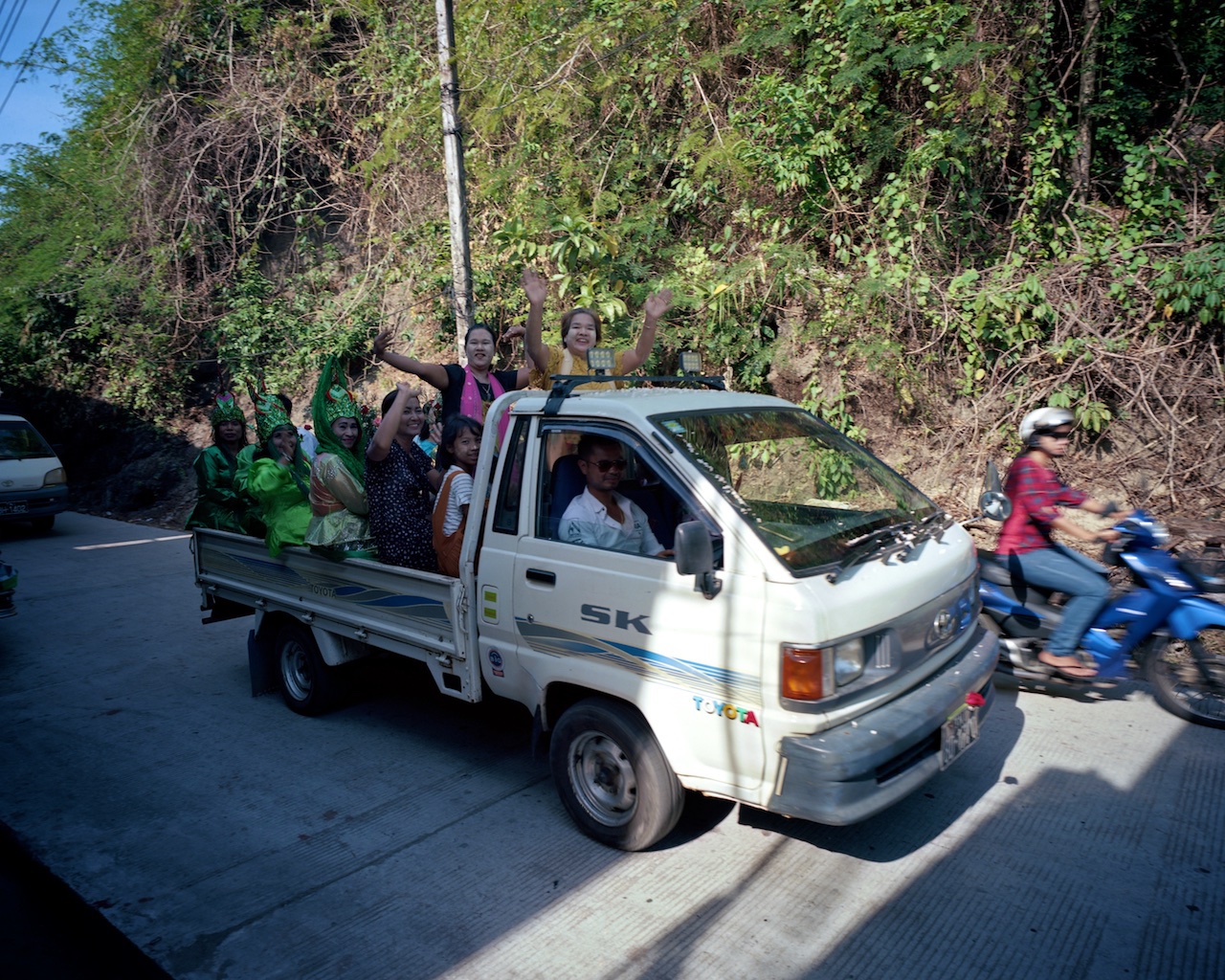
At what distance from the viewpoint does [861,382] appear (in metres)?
8.30

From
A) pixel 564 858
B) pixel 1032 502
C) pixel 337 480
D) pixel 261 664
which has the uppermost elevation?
pixel 337 480

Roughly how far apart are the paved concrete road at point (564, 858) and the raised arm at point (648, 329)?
2.42 metres

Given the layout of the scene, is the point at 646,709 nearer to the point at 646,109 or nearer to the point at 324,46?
the point at 646,109

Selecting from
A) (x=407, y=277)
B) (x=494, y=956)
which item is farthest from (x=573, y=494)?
(x=407, y=277)

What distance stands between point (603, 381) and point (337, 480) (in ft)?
5.55

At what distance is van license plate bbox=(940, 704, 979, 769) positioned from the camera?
11.0 feet

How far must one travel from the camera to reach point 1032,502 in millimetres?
4801

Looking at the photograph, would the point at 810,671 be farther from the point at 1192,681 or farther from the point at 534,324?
the point at 534,324

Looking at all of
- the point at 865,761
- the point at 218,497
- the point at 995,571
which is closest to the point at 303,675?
the point at 218,497

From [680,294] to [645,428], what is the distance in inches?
227

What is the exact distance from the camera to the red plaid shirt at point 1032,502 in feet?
15.7

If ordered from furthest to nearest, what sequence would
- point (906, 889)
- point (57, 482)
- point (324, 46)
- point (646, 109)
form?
point (324, 46) < point (57, 482) < point (646, 109) < point (906, 889)

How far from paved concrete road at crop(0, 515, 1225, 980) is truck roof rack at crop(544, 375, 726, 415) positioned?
1669 millimetres

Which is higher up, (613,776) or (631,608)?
(631,608)
